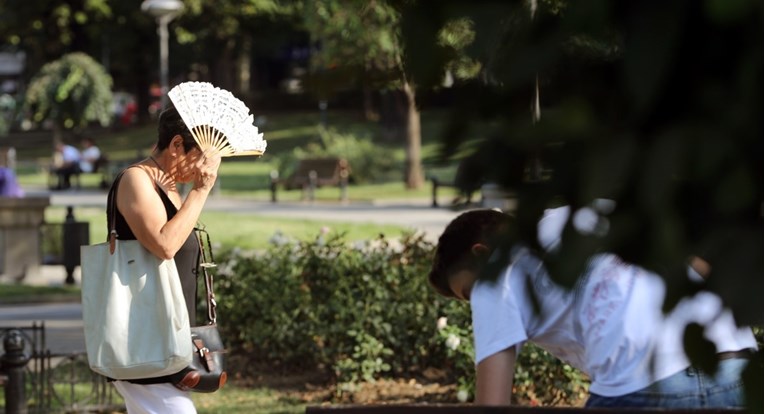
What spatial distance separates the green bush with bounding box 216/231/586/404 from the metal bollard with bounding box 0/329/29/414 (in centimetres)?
196

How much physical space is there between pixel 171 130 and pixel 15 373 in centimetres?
347

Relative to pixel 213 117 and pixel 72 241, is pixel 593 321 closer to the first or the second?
pixel 213 117

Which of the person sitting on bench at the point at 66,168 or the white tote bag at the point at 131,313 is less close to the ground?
the white tote bag at the point at 131,313

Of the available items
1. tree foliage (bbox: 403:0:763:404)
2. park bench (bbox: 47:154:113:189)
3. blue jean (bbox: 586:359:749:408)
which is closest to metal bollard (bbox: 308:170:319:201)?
park bench (bbox: 47:154:113:189)

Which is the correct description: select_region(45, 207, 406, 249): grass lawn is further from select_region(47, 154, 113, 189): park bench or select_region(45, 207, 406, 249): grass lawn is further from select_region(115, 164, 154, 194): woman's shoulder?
select_region(115, 164, 154, 194): woman's shoulder

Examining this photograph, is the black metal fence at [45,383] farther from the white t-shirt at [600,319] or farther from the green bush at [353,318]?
the white t-shirt at [600,319]

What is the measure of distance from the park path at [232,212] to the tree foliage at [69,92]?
21.2 m

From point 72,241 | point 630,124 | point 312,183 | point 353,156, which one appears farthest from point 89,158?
point 630,124

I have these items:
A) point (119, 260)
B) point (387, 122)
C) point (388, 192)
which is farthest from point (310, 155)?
point (119, 260)

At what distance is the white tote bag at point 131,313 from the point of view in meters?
4.42

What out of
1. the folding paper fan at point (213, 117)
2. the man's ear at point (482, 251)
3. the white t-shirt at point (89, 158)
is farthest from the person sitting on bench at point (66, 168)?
the man's ear at point (482, 251)

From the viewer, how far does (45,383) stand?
8.59 m

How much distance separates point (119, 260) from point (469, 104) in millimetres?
3129

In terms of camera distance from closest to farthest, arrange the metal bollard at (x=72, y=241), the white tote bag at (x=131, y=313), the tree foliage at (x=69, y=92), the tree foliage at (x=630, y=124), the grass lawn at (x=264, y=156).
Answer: the tree foliage at (x=630, y=124), the white tote bag at (x=131, y=313), the metal bollard at (x=72, y=241), the grass lawn at (x=264, y=156), the tree foliage at (x=69, y=92)
